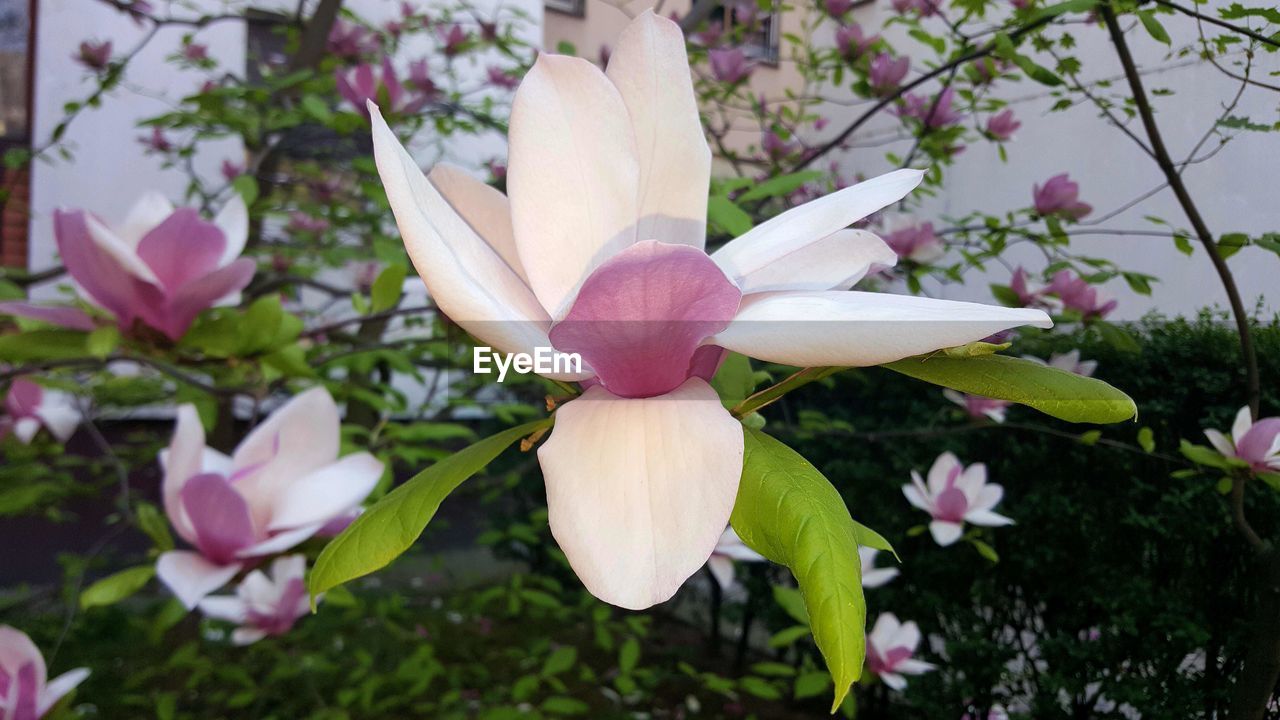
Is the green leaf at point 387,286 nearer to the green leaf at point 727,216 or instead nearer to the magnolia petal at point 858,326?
the green leaf at point 727,216

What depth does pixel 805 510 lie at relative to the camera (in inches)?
9.5

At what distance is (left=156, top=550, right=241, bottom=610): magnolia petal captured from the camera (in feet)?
1.83

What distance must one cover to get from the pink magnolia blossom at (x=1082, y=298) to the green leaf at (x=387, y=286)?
28.7 inches

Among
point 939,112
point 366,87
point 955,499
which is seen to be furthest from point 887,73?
point 366,87

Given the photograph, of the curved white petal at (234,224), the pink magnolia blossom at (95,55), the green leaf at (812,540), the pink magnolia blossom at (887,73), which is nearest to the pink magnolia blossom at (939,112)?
the pink magnolia blossom at (887,73)

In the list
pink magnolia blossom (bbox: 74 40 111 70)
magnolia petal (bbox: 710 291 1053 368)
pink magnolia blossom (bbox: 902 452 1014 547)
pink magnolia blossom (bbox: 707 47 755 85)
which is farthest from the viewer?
pink magnolia blossom (bbox: 74 40 111 70)

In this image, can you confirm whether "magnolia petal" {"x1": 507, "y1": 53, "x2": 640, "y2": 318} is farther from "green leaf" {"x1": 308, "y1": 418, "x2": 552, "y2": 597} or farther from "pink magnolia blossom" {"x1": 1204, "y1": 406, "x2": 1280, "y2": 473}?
"pink magnolia blossom" {"x1": 1204, "y1": 406, "x2": 1280, "y2": 473}

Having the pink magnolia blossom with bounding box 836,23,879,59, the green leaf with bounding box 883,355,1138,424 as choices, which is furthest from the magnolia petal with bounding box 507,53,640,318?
the pink magnolia blossom with bounding box 836,23,879,59

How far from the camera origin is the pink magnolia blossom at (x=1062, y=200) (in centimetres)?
87

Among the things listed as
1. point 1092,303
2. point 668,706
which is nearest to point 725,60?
point 1092,303

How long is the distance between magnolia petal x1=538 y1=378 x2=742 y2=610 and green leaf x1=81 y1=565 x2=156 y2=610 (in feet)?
1.79

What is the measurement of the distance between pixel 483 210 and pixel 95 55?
7.47 feet

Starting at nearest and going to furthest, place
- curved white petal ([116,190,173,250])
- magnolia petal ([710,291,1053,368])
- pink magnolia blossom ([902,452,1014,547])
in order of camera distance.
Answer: magnolia petal ([710,291,1053,368]) → curved white petal ([116,190,173,250]) → pink magnolia blossom ([902,452,1014,547])

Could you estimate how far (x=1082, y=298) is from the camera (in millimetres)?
900
